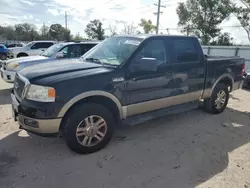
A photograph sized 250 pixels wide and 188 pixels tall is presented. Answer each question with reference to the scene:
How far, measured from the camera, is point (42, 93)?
2926 mm

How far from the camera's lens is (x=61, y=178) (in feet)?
9.21

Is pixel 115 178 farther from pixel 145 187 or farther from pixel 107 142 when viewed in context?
pixel 107 142

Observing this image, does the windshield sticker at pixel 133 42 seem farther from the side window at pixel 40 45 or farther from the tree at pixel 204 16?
the tree at pixel 204 16

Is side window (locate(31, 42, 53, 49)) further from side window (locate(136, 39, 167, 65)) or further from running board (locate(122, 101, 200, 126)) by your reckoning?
running board (locate(122, 101, 200, 126))

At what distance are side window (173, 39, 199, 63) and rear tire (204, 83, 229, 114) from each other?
109 centimetres

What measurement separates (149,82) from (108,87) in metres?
0.81

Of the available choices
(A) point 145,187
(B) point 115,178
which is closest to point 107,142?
(B) point 115,178

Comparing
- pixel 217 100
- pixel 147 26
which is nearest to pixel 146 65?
pixel 217 100

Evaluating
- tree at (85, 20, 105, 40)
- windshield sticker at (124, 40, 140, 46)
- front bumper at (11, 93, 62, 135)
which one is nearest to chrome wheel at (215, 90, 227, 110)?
windshield sticker at (124, 40, 140, 46)

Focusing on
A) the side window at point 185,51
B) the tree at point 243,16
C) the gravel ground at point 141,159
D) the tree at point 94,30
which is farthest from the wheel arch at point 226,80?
the tree at point 94,30

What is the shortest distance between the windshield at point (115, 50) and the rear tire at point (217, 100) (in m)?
2.43

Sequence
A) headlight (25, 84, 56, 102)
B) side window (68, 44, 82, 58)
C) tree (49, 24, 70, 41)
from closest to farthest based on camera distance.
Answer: headlight (25, 84, 56, 102) → side window (68, 44, 82, 58) → tree (49, 24, 70, 41)

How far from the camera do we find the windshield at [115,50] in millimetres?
3703

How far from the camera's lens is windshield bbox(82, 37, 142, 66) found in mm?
3703
